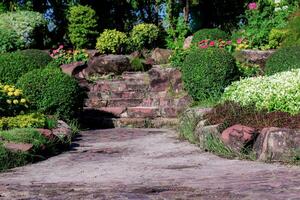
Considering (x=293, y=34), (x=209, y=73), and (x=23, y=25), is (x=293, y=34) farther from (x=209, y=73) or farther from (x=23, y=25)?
(x=23, y=25)

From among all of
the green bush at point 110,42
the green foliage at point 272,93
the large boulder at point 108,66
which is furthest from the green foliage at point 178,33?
the green foliage at point 272,93

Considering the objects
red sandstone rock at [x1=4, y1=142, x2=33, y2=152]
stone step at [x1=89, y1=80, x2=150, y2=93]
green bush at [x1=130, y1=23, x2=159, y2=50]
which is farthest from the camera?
green bush at [x1=130, y1=23, x2=159, y2=50]

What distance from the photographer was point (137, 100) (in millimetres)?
12703

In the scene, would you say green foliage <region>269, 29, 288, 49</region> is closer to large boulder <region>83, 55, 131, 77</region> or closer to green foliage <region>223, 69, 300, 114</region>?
large boulder <region>83, 55, 131, 77</region>

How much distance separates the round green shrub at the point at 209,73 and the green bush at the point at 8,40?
7337 mm

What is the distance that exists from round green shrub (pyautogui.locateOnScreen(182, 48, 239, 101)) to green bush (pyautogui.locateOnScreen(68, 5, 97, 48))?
763 centimetres

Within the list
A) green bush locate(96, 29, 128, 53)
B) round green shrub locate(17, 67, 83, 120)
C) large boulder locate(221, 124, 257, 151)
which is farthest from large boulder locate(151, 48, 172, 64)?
large boulder locate(221, 124, 257, 151)

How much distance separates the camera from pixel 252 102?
8062 mm

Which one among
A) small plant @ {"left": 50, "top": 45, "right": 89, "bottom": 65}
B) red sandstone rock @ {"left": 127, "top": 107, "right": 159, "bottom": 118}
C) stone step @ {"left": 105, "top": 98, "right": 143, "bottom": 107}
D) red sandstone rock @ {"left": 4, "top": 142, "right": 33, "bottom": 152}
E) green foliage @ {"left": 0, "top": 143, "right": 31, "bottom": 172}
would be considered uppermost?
small plant @ {"left": 50, "top": 45, "right": 89, "bottom": 65}

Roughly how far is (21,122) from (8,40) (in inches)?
331

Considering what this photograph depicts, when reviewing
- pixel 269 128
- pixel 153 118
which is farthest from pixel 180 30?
pixel 269 128

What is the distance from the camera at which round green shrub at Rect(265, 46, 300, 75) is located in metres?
10.5

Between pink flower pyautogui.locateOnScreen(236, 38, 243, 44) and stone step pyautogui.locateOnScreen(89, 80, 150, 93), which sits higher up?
pink flower pyautogui.locateOnScreen(236, 38, 243, 44)

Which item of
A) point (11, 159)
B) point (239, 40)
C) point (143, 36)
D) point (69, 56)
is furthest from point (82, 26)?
point (11, 159)
